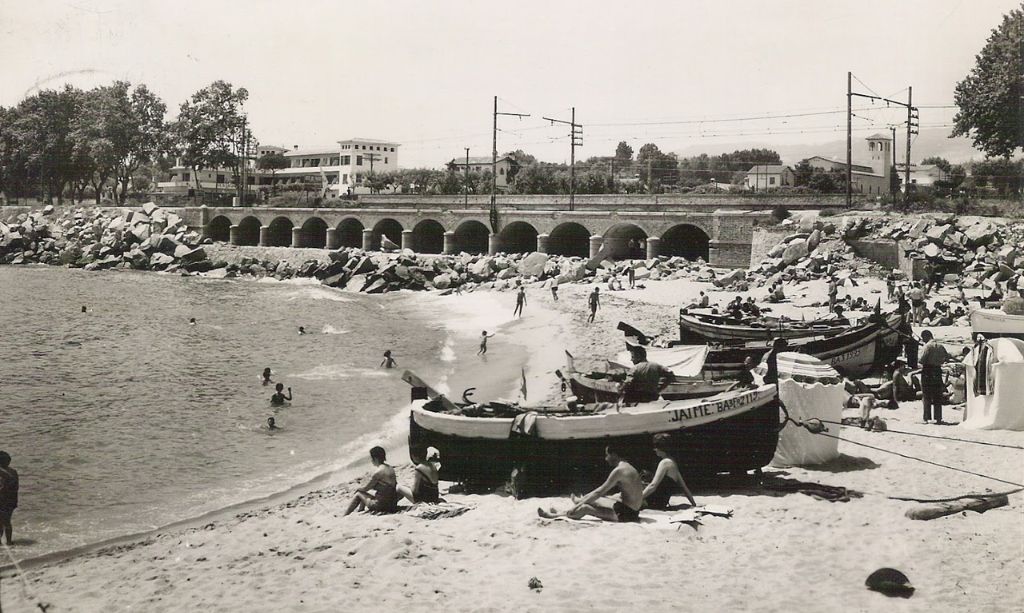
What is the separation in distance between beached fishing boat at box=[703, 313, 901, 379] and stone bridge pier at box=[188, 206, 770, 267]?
85.6ft

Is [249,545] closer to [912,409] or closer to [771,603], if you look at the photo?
[771,603]

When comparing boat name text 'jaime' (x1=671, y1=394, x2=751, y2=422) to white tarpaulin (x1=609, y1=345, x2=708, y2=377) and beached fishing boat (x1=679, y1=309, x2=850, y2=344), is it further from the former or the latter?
beached fishing boat (x1=679, y1=309, x2=850, y2=344)

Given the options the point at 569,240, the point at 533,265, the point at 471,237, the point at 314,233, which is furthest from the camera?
the point at 314,233

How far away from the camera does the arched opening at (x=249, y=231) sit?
78.5 meters

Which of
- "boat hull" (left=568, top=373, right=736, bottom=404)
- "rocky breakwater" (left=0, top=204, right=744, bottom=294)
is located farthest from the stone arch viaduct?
"boat hull" (left=568, top=373, right=736, bottom=404)

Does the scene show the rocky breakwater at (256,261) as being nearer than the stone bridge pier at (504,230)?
Yes

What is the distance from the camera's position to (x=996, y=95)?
36.2 meters

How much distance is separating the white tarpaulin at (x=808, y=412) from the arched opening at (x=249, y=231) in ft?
240

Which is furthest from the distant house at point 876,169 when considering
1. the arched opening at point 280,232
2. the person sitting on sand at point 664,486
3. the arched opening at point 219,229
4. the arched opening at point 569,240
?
the person sitting on sand at point 664,486

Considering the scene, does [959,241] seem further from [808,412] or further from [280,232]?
[280,232]

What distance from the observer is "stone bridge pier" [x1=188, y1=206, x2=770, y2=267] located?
148 ft

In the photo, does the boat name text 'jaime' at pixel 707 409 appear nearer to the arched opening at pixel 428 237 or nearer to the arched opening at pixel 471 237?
the arched opening at pixel 471 237

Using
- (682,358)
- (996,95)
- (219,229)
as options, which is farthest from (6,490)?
(219,229)

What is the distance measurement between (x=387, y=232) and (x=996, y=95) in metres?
48.1
